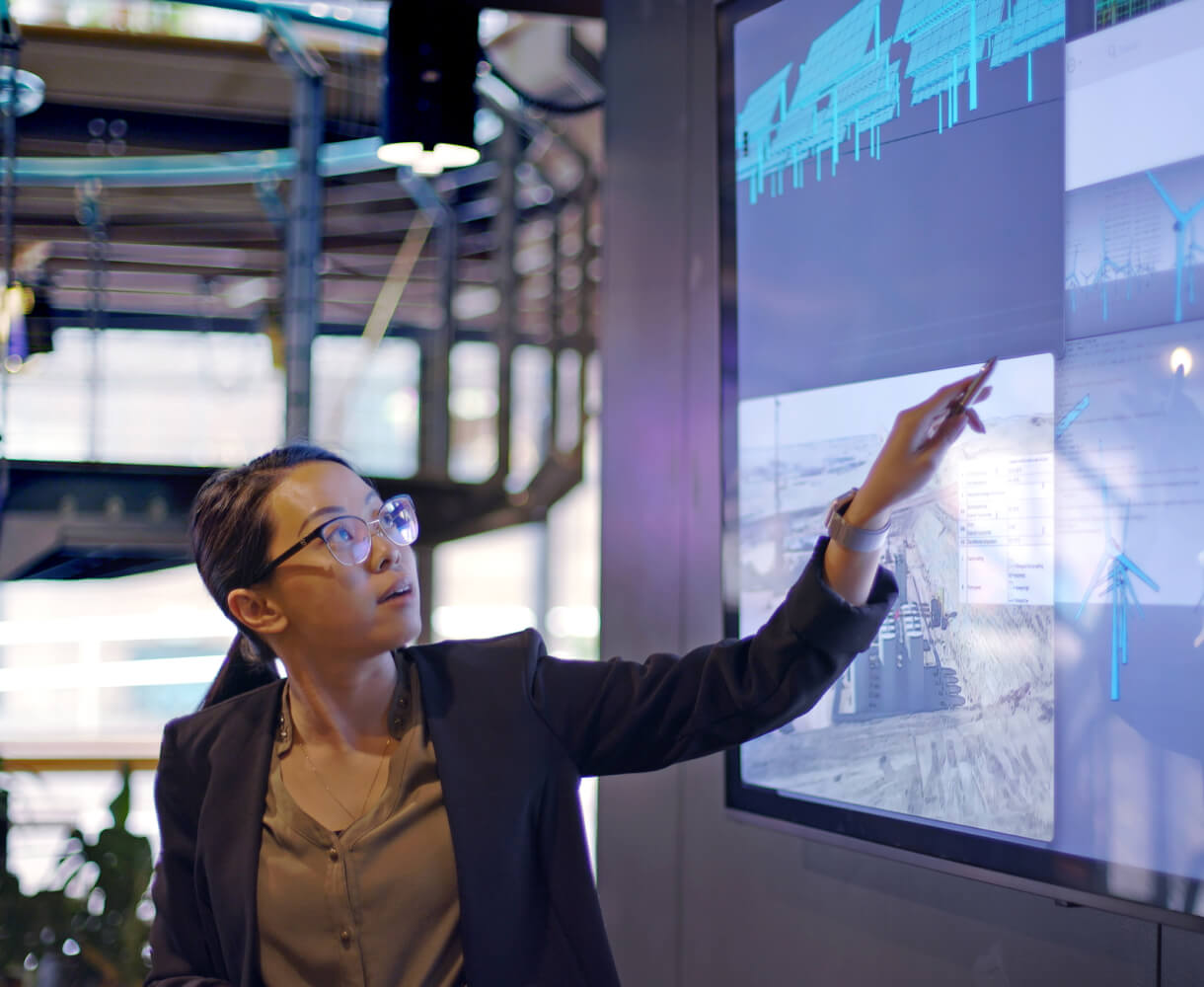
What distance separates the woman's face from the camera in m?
1.40

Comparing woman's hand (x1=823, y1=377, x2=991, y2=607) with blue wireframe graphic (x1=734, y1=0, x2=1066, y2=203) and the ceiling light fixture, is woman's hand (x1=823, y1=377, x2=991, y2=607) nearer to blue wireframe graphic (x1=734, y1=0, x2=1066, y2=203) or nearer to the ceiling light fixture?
blue wireframe graphic (x1=734, y1=0, x2=1066, y2=203)

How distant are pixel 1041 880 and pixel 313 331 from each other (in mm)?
3307

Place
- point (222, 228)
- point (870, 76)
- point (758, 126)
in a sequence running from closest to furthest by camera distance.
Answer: point (870, 76) < point (758, 126) < point (222, 228)

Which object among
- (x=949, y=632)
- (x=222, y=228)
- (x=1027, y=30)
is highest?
(x=222, y=228)

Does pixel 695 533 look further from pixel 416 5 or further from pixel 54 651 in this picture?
pixel 54 651

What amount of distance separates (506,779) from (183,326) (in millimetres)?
3358

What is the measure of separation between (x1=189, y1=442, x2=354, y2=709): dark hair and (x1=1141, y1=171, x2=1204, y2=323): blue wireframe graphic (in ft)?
3.28

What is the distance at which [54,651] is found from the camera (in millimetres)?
4262

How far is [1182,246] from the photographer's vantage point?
122 cm

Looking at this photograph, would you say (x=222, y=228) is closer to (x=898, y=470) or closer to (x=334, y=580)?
(x=334, y=580)

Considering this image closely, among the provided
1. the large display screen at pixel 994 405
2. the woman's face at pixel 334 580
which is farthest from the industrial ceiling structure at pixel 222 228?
the woman's face at pixel 334 580

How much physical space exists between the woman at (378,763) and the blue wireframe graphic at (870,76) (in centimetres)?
57

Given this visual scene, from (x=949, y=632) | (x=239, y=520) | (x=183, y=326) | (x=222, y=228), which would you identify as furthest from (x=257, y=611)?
(x=222, y=228)

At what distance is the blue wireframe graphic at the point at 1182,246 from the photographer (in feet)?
3.96
